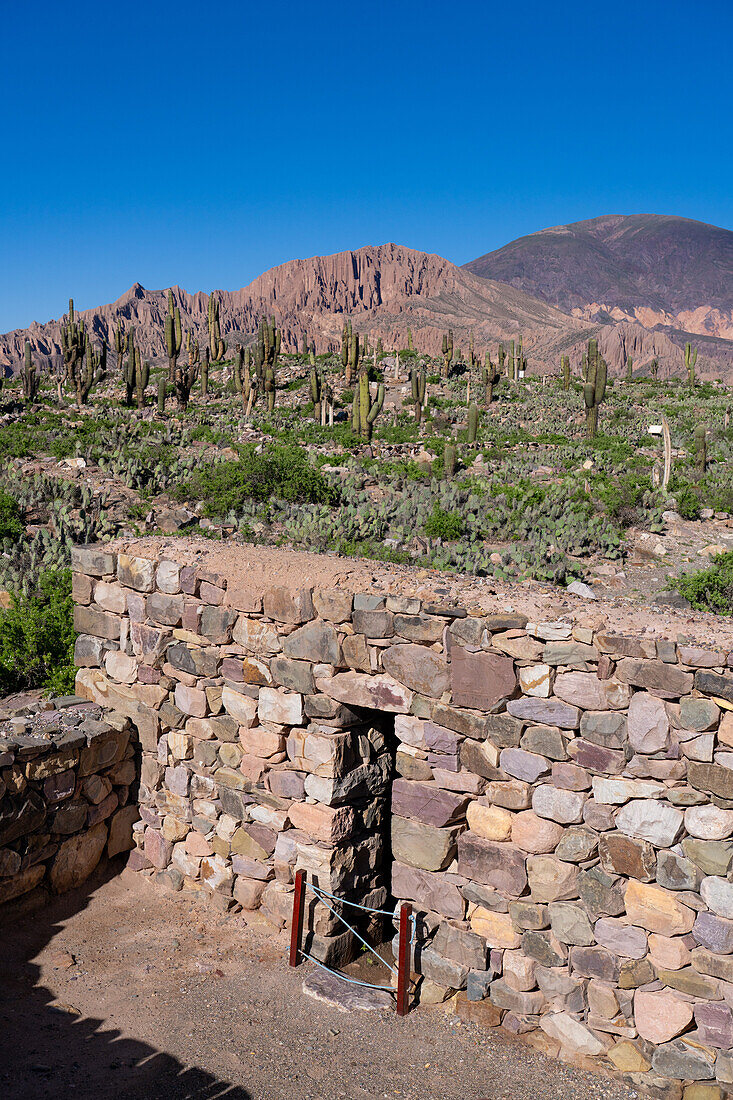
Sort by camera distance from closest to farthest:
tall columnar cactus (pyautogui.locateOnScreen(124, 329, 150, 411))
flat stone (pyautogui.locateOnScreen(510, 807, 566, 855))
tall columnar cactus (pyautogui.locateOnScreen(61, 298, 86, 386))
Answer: flat stone (pyautogui.locateOnScreen(510, 807, 566, 855)) < tall columnar cactus (pyautogui.locateOnScreen(124, 329, 150, 411)) < tall columnar cactus (pyautogui.locateOnScreen(61, 298, 86, 386))

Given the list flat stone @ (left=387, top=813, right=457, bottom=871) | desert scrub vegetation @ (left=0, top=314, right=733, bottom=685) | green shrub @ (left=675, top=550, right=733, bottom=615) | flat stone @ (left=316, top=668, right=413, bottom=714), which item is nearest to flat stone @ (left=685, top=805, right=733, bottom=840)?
flat stone @ (left=387, top=813, right=457, bottom=871)

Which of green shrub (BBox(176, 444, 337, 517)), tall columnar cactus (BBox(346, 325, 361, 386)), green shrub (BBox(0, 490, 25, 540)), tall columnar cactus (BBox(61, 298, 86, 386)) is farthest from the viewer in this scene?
tall columnar cactus (BBox(346, 325, 361, 386))

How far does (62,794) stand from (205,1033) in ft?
6.48

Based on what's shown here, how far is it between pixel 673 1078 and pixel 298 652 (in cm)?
315

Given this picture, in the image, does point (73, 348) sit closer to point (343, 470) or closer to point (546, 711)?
point (343, 470)

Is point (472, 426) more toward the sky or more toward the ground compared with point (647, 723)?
more toward the sky

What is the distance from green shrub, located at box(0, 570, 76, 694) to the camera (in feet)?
23.5

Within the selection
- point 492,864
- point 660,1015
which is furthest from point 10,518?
point 660,1015

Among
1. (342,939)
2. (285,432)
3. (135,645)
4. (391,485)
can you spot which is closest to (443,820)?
(342,939)

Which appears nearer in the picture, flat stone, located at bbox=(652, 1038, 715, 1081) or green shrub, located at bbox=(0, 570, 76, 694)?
flat stone, located at bbox=(652, 1038, 715, 1081)

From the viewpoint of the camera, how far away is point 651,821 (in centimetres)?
398

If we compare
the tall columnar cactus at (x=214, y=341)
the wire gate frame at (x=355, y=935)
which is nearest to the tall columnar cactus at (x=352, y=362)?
the tall columnar cactus at (x=214, y=341)

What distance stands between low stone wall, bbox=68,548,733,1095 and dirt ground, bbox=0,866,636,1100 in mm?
286

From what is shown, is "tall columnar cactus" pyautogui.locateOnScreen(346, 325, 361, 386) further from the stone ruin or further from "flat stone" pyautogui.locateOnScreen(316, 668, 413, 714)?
"flat stone" pyautogui.locateOnScreen(316, 668, 413, 714)
